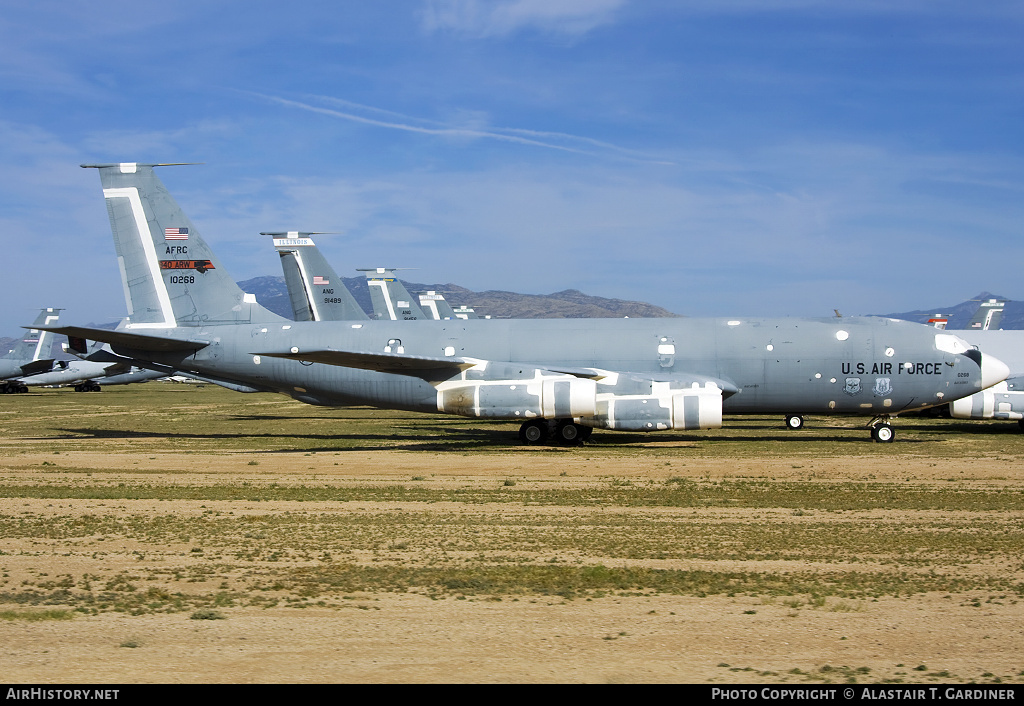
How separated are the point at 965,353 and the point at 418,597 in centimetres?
2567

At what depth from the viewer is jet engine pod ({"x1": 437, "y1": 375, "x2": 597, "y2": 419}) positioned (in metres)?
28.0

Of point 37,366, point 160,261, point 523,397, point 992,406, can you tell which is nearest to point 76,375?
point 37,366

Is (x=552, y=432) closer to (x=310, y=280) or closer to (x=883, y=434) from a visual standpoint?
(x=883, y=434)

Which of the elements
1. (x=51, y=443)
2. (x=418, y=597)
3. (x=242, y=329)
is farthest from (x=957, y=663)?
(x=51, y=443)

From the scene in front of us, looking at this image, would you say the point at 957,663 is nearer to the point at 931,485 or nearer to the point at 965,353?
the point at 931,485

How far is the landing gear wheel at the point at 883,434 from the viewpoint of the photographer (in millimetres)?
30469

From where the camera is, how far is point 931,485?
Result: 19375 millimetres

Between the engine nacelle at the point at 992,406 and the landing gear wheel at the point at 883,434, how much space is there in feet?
19.9

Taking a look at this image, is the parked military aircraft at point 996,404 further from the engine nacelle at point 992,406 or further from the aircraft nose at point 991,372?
the aircraft nose at point 991,372

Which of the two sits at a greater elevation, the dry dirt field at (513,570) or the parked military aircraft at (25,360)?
the parked military aircraft at (25,360)

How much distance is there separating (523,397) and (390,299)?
34.0 m

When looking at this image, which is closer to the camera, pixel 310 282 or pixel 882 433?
pixel 882 433

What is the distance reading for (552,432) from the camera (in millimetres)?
30203

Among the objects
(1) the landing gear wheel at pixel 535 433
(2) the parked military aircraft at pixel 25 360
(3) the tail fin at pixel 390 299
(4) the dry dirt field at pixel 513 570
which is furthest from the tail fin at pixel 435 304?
(4) the dry dirt field at pixel 513 570
